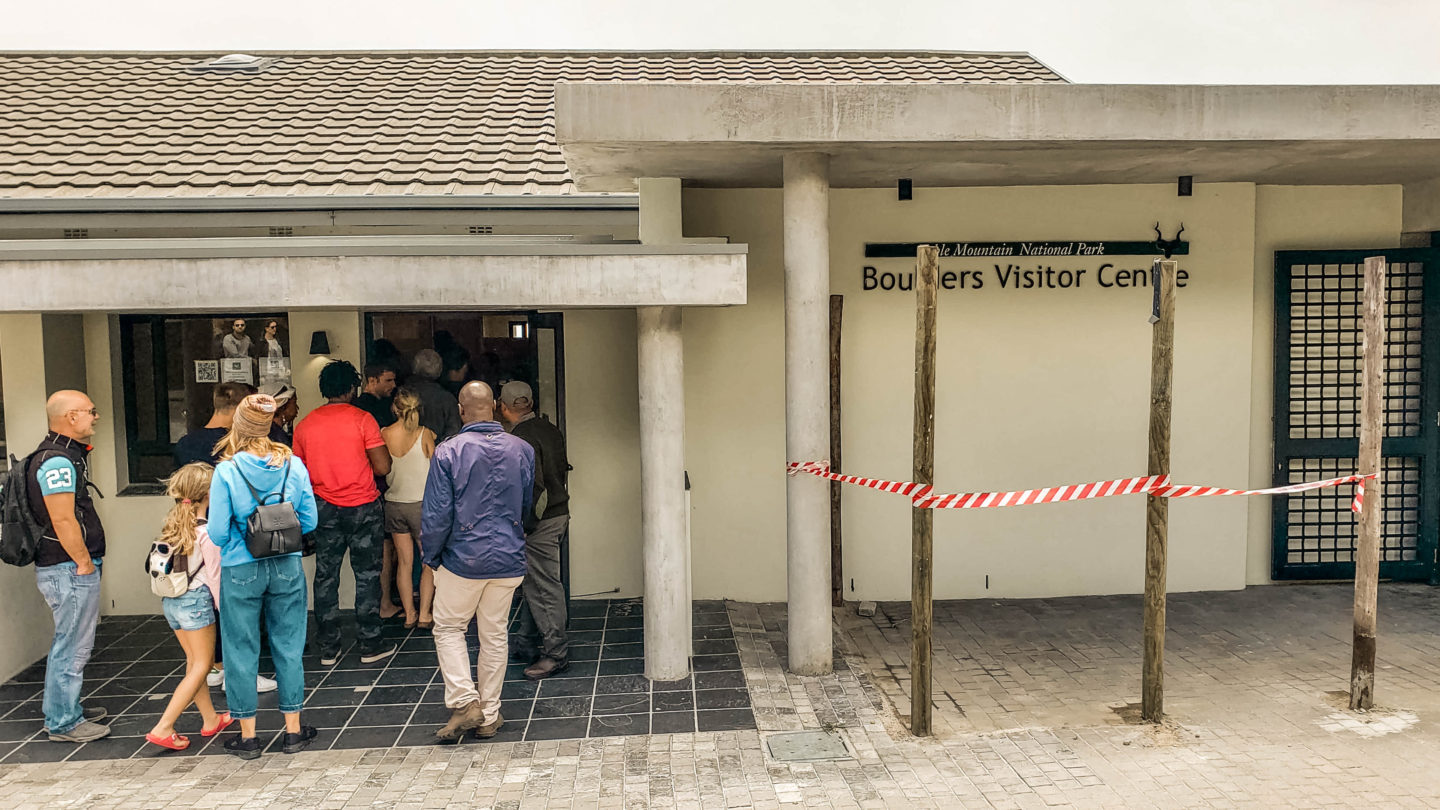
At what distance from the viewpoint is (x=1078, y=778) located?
454cm

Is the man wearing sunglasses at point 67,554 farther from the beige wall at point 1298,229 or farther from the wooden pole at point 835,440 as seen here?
the beige wall at point 1298,229

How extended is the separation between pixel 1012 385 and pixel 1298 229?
8.48 feet

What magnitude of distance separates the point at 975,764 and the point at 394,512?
13.1 feet

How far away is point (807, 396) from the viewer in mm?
5844

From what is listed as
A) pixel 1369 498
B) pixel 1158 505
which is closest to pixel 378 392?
pixel 1158 505

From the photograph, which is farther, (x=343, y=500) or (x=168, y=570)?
(x=343, y=500)

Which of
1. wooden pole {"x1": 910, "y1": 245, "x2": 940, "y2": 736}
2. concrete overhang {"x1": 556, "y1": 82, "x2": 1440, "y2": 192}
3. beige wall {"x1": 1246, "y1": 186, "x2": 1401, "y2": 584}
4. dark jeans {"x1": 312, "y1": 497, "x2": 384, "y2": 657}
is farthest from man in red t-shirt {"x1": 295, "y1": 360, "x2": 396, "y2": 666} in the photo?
beige wall {"x1": 1246, "y1": 186, "x2": 1401, "y2": 584}

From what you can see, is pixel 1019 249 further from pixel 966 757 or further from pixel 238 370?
pixel 238 370

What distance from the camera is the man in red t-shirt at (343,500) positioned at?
6.07 m

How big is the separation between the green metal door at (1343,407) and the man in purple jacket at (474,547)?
6119 millimetres

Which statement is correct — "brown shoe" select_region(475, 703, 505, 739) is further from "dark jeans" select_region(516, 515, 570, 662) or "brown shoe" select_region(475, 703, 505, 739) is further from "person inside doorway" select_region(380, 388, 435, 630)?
"person inside doorway" select_region(380, 388, 435, 630)

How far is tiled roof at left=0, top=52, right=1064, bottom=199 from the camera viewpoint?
7203 millimetres

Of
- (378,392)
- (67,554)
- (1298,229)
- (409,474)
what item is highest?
(1298,229)

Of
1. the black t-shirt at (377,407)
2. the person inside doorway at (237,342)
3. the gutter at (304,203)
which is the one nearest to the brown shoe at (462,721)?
the black t-shirt at (377,407)
